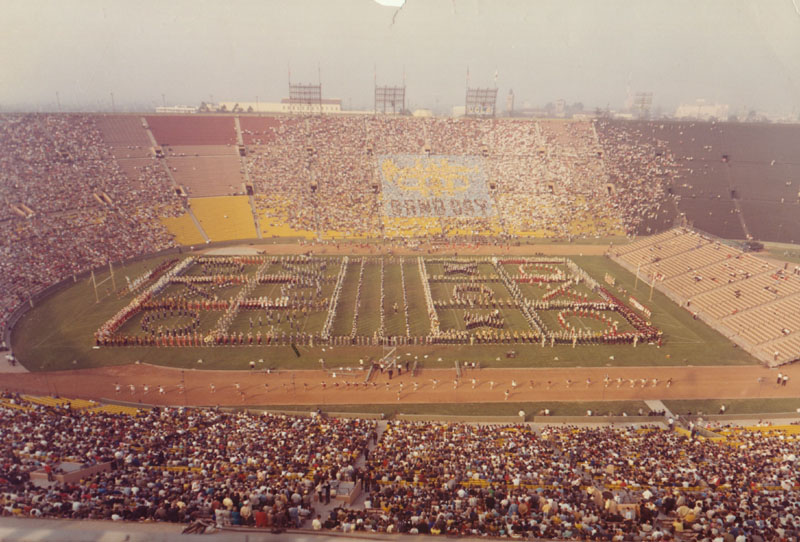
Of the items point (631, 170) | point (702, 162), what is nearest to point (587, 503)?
point (631, 170)

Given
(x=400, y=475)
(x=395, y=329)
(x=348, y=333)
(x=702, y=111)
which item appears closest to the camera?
(x=400, y=475)

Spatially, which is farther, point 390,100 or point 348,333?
point 390,100

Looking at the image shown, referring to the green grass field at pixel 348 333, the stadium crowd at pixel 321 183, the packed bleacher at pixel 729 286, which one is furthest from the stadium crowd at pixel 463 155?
the green grass field at pixel 348 333

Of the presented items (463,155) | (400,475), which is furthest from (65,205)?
(400,475)

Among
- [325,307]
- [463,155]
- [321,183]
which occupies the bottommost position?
[325,307]

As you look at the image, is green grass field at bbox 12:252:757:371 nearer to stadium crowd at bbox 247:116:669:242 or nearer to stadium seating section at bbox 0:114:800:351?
stadium seating section at bbox 0:114:800:351

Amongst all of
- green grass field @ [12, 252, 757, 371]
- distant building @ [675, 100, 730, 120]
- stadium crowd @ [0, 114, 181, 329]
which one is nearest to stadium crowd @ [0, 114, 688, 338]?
stadium crowd @ [0, 114, 181, 329]

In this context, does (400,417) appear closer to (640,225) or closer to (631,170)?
(640,225)

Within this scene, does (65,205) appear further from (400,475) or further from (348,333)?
(400,475)
